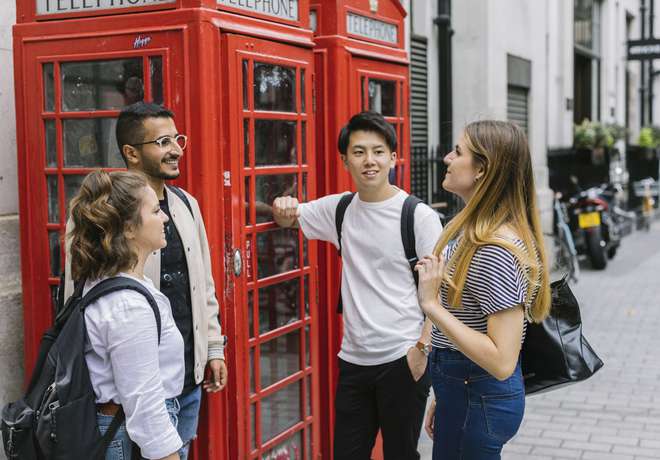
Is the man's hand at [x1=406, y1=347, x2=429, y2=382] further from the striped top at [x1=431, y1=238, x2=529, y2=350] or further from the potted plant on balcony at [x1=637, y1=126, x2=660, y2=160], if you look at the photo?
the potted plant on balcony at [x1=637, y1=126, x2=660, y2=160]

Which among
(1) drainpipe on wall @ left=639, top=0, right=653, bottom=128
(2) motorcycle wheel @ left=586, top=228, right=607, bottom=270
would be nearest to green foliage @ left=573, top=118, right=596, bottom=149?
(2) motorcycle wheel @ left=586, top=228, right=607, bottom=270

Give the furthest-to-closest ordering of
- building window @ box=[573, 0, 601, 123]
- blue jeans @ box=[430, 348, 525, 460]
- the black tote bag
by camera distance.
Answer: building window @ box=[573, 0, 601, 123] < the black tote bag < blue jeans @ box=[430, 348, 525, 460]

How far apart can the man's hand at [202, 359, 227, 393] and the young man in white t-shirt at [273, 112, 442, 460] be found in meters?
0.63

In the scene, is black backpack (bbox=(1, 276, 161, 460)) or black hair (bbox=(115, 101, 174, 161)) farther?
black hair (bbox=(115, 101, 174, 161))

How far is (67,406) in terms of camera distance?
2.71m

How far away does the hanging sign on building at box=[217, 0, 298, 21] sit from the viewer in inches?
153

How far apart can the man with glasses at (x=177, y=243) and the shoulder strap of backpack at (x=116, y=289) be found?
63 centimetres

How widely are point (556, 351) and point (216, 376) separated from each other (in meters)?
1.33

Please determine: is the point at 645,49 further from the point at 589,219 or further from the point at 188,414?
the point at 188,414

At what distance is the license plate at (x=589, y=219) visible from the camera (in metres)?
12.8

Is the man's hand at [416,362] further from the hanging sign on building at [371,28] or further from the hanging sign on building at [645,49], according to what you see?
the hanging sign on building at [645,49]

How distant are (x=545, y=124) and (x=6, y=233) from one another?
10.4m

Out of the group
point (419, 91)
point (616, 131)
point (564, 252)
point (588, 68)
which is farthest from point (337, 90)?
point (588, 68)

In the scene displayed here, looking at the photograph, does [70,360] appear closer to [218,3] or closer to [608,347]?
[218,3]
